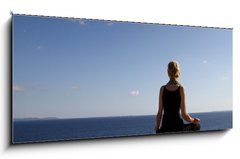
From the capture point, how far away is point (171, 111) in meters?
4.33

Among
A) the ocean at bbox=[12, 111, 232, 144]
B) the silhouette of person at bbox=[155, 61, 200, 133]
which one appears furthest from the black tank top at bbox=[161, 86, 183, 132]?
the ocean at bbox=[12, 111, 232, 144]

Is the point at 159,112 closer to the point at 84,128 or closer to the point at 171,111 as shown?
the point at 171,111

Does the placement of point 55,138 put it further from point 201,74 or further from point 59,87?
point 201,74

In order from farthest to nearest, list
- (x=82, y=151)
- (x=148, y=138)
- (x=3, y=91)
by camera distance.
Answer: (x=148, y=138)
(x=82, y=151)
(x=3, y=91)

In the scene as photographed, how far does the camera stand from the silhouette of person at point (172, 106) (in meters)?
4.29

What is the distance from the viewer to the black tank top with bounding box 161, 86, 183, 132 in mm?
4309

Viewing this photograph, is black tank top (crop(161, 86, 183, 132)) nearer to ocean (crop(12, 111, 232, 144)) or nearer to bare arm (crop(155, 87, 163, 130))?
bare arm (crop(155, 87, 163, 130))

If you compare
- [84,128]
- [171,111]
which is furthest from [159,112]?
[84,128]

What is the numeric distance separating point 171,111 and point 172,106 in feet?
0.16

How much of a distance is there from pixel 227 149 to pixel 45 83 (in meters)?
2.09

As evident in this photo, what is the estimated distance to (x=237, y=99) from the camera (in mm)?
4691

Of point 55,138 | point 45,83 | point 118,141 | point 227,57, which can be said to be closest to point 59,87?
point 45,83

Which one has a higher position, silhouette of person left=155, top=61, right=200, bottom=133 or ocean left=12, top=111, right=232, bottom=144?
silhouette of person left=155, top=61, right=200, bottom=133

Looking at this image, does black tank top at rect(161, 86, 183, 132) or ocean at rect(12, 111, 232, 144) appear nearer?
ocean at rect(12, 111, 232, 144)
